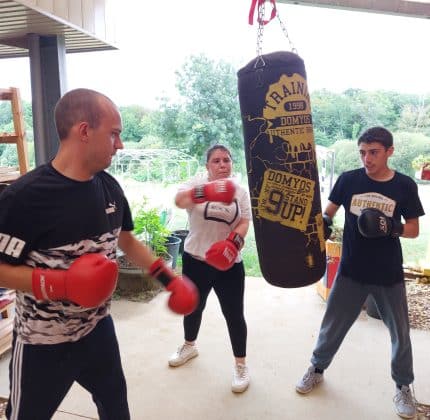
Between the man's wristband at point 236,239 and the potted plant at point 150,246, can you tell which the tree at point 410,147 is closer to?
the potted plant at point 150,246

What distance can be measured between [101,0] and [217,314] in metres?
2.43

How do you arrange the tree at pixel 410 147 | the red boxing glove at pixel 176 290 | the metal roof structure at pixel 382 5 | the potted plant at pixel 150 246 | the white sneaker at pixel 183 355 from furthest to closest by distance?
the tree at pixel 410 147, the potted plant at pixel 150 246, the metal roof structure at pixel 382 5, the white sneaker at pixel 183 355, the red boxing glove at pixel 176 290

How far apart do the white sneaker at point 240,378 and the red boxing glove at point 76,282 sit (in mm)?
1346

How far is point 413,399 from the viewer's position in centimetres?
203

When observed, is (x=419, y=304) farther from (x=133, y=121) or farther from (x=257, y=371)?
(x=133, y=121)

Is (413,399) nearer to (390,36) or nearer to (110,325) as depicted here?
(110,325)

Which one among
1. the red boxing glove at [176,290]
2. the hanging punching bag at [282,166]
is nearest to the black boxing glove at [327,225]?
the hanging punching bag at [282,166]

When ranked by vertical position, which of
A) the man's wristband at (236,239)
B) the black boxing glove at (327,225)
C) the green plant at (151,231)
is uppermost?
the black boxing glove at (327,225)

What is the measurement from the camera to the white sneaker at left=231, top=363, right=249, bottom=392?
2137 mm

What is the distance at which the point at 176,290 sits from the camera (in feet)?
4.69

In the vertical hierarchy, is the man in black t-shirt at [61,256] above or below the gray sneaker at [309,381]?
above

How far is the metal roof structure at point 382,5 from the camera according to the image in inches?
116

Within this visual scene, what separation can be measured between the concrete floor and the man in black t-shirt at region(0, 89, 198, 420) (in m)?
0.98

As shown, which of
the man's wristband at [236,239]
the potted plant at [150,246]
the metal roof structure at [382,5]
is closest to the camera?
the man's wristband at [236,239]
